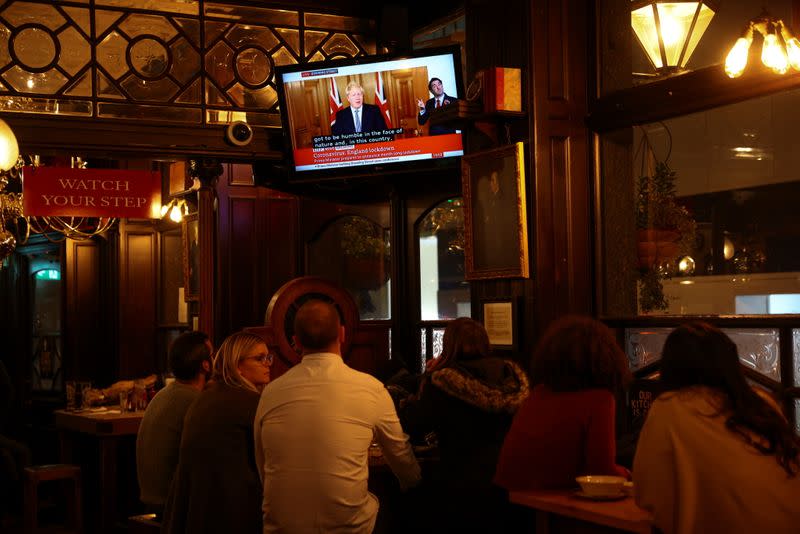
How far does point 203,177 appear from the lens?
842 cm

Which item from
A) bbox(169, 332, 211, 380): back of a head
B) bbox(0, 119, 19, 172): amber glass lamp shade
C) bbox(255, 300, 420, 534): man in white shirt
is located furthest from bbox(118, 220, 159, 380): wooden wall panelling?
bbox(255, 300, 420, 534): man in white shirt

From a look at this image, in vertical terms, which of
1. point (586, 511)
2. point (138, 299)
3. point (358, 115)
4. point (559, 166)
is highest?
point (358, 115)

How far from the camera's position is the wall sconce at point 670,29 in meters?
5.27

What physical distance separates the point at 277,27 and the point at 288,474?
16.2ft

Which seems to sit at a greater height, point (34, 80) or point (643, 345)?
point (34, 80)

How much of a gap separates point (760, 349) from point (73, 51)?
16.8ft

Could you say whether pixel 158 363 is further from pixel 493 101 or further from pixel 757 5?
pixel 757 5

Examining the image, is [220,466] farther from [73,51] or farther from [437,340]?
[73,51]

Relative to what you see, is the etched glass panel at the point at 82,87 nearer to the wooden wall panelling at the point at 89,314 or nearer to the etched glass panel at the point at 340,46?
the etched glass panel at the point at 340,46

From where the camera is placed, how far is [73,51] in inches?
289

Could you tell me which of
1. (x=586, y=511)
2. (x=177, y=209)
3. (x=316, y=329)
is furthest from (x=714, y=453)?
(x=177, y=209)

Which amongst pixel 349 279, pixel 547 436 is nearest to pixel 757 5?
pixel 547 436

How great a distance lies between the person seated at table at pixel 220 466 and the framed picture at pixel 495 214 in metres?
2.04

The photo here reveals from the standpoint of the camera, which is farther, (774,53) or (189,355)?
(189,355)
